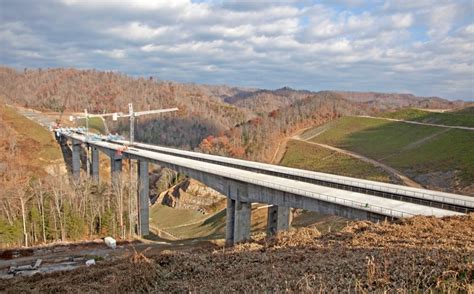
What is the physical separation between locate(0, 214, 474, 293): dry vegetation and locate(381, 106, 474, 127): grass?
87.9m

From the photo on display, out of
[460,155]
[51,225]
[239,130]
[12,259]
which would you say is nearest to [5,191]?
[51,225]

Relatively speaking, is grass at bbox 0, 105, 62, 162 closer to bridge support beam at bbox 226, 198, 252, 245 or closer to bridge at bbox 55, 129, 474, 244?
bridge at bbox 55, 129, 474, 244

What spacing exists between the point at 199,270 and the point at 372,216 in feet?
57.5

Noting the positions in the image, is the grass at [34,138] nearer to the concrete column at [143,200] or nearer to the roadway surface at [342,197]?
the concrete column at [143,200]

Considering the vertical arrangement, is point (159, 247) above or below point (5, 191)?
below

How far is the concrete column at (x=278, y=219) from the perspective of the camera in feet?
142

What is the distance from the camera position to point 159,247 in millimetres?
48188

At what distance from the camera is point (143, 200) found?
69500mm

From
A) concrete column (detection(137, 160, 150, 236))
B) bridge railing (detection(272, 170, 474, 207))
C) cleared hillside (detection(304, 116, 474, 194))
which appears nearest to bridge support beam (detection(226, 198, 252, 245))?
bridge railing (detection(272, 170, 474, 207))

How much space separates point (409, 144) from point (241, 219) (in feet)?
211

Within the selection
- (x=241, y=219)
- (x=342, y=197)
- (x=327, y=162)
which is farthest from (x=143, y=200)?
(x=342, y=197)

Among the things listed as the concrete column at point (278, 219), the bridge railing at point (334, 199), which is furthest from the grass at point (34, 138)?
the bridge railing at point (334, 199)

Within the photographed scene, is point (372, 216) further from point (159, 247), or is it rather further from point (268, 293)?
point (159, 247)

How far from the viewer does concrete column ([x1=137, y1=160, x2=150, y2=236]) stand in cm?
6762
